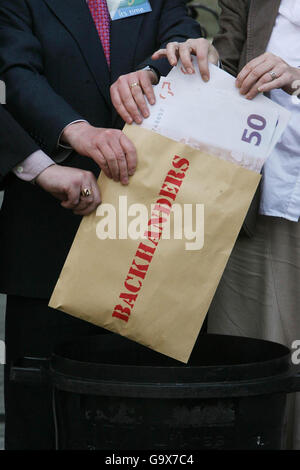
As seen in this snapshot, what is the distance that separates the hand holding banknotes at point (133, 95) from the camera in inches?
77.6

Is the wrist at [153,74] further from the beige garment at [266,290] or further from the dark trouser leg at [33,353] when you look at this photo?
the dark trouser leg at [33,353]

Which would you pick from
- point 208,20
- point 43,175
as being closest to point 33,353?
point 43,175

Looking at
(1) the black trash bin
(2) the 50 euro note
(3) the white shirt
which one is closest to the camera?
(1) the black trash bin

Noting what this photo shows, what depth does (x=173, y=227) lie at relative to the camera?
192 centimetres

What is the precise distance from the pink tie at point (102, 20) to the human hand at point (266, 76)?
→ 0.42 meters

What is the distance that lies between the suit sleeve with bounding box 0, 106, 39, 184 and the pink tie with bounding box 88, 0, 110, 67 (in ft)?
1.21

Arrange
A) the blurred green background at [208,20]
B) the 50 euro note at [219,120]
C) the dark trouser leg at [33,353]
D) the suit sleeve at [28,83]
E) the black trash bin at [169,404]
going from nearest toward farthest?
the black trash bin at [169,404], the 50 euro note at [219,120], the suit sleeve at [28,83], the dark trouser leg at [33,353], the blurred green background at [208,20]

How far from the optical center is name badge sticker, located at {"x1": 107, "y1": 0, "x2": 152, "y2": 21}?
222 cm

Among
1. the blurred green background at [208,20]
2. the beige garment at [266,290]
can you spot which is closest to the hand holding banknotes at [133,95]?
the beige garment at [266,290]

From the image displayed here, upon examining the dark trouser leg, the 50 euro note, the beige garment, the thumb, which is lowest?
the dark trouser leg

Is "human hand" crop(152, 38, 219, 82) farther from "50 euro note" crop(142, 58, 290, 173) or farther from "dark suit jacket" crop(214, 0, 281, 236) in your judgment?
"dark suit jacket" crop(214, 0, 281, 236)

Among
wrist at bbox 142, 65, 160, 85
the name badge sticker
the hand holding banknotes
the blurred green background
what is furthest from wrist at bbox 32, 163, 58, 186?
the blurred green background
